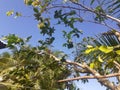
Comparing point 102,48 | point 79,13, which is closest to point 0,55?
point 79,13

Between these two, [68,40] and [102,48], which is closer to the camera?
[102,48]

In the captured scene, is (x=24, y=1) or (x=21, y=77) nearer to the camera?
(x=21, y=77)

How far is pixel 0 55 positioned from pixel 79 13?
7.60m

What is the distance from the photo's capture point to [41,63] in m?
7.39

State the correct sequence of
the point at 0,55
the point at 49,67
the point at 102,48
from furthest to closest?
the point at 0,55 < the point at 49,67 < the point at 102,48

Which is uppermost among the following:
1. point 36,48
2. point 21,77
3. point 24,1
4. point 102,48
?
point 24,1

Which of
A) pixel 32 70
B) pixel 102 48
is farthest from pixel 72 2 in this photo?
pixel 102 48

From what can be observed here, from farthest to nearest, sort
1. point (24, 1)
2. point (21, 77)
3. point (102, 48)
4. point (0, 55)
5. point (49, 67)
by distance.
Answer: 1. point (0, 55)
2. point (24, 1)
3. point (49, 67)
4. point (21, 77)
5. point (102, 48)

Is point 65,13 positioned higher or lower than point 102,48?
higher

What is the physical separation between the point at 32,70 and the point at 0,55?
7273 mm

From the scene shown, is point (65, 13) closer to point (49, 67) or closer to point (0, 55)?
point (49, 67)

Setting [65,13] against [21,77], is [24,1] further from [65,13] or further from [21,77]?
[21,77]

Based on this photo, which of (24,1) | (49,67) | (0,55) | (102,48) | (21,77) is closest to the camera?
(102,48)

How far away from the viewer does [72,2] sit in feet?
23.3
